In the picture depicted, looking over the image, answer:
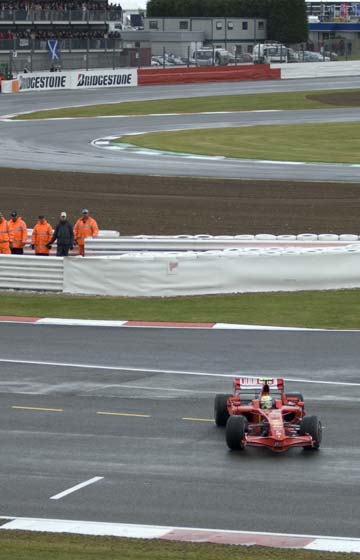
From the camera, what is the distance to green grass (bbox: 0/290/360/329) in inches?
822

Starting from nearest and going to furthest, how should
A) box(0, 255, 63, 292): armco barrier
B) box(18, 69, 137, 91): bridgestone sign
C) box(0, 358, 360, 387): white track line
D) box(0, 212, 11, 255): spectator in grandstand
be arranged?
box(0, 358, 360, 387): white track line → box(0, 255, 63, 292): armco barrier → box(0, 212, 11, 255): spectator in grandstand → box(18, 69, 137, 91): bridgestone sign

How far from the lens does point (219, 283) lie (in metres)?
23.0

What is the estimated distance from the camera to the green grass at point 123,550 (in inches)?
388

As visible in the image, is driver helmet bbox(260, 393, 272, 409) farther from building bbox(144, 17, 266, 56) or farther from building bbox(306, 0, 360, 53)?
building bbox(306, 0, 360, 53)

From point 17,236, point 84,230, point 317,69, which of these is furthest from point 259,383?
point 317,69

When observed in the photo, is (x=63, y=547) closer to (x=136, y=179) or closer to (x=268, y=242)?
(x=268, y=242)

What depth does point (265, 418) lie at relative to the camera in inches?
531

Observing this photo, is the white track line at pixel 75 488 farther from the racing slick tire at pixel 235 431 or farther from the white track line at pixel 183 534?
the racing slick tire at pixel 235 431

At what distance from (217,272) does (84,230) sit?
4.03 metres

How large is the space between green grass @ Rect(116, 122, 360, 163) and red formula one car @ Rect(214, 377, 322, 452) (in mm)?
31000

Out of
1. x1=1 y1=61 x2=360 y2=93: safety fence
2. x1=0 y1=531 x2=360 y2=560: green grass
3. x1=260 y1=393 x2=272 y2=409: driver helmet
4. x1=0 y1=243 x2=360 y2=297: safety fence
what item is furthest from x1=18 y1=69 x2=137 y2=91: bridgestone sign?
x1=0 y1=531 x2=360 y2=560: green grass

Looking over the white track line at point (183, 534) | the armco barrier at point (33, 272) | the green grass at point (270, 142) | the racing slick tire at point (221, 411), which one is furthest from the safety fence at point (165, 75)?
the white track line at point (183, 534)

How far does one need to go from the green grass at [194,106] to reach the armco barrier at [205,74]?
34.1 ft

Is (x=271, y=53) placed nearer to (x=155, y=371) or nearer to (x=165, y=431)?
(x=155, y=371)
